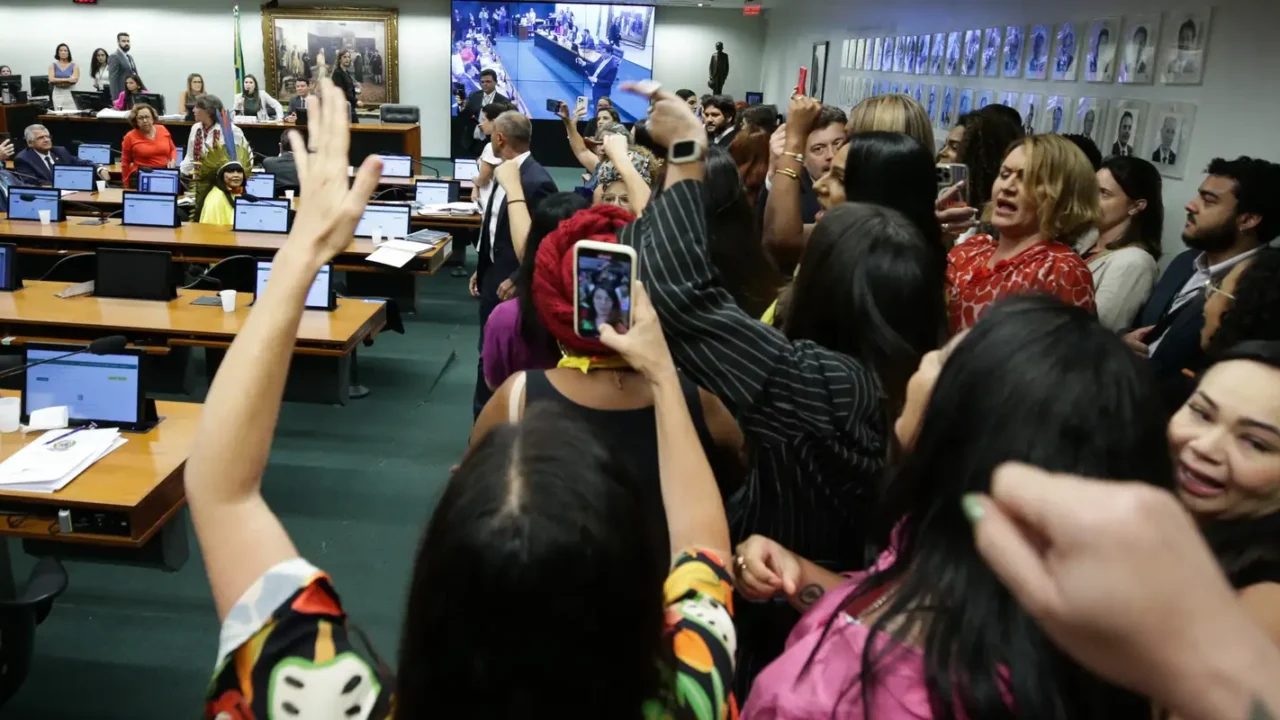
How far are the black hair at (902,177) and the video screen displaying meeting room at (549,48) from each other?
1280cm

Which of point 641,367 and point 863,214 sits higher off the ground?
point 863,214

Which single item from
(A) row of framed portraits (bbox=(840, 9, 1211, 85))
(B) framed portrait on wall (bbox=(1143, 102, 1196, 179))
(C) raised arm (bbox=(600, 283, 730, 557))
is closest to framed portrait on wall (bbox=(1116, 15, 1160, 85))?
(A) row of framed portraits (bbox=(840, 9, 1211, 85))

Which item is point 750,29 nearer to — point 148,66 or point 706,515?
point 148,66

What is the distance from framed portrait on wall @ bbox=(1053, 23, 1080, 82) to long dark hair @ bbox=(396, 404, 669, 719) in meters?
5.21

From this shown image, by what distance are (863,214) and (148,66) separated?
55.1 ft

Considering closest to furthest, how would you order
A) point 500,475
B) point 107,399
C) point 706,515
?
point 500,475, point 706,515, point 107,399

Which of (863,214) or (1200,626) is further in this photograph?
(863,214)

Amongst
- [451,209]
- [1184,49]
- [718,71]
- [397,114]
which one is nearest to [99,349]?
[451,209]

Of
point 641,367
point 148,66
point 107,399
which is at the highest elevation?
point 148,66

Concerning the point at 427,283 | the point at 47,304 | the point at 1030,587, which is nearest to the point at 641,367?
the point at 1030,587

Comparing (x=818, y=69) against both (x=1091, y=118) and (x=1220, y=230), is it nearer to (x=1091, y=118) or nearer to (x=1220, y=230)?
(x=1091, y=118)

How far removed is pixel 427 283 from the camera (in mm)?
7312

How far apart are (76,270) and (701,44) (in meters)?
12.4

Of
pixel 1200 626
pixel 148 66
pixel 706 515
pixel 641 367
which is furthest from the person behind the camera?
pixel 148 66
